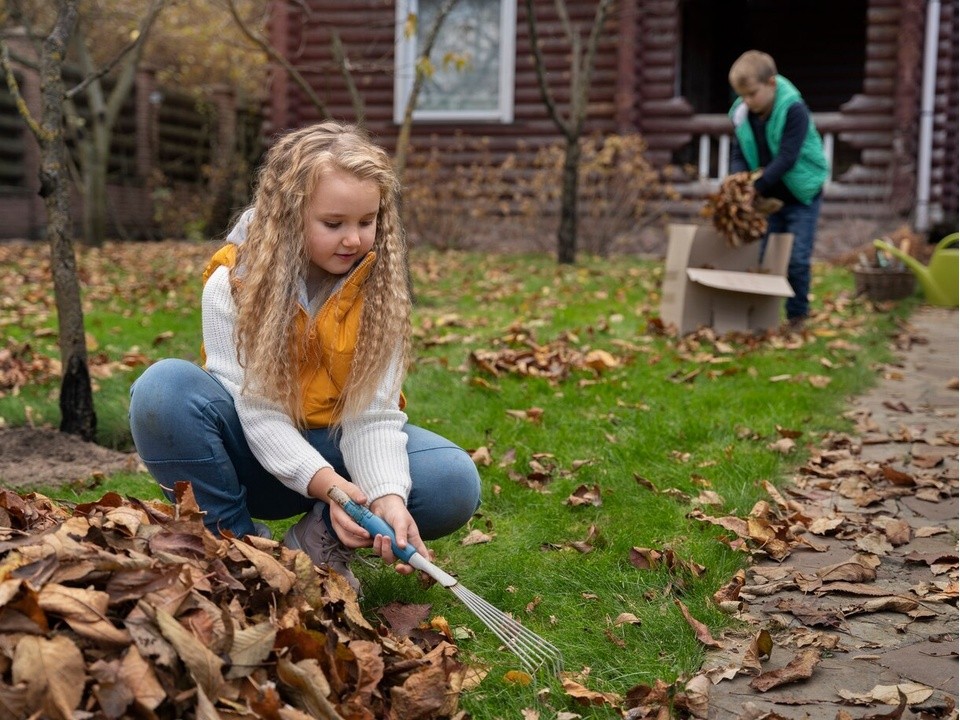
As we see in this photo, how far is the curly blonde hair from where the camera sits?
2.30 metres

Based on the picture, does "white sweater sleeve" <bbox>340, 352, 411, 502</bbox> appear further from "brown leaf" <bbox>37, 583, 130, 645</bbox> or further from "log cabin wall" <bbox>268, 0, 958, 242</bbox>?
"log cabin wall" <bbox>268, 0, 958, 242</bbox>

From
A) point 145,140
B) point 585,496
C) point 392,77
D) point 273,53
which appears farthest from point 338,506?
point 145,140

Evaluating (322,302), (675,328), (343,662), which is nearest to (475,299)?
(675,328)

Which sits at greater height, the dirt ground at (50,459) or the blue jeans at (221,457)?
the blue jeans at (221,457)

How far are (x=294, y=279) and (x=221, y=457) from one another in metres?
0.43

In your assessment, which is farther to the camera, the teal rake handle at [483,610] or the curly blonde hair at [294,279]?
the curly blonde hair at [294,279]

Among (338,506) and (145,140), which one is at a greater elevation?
(145,140)

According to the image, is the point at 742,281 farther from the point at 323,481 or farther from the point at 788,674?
the point at 323,481

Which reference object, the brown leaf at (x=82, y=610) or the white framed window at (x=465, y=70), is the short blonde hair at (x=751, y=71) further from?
the white framed window at (x=465, y=70)

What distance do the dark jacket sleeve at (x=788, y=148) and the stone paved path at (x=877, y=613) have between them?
1851 millimetres

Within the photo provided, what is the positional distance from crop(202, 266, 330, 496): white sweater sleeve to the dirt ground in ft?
4.02

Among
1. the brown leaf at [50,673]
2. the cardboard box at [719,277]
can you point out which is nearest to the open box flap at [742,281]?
the cardboard box at [719,277]

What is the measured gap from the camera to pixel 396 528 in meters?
2.21

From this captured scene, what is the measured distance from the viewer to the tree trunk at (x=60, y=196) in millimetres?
3654
